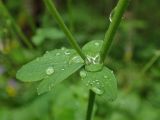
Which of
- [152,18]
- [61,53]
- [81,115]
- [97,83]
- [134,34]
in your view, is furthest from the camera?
[152,18]

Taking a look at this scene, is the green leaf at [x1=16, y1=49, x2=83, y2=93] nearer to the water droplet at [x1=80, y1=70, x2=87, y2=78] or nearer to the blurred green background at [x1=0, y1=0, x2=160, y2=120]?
the water droplet at [x1=80, y1=70, x2=87, y2=78]

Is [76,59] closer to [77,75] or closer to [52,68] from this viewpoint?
[52,68]

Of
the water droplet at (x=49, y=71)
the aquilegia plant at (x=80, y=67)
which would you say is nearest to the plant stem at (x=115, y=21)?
the aquilegia plant at (x=80, y=67)

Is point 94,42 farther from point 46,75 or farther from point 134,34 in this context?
point 134,34

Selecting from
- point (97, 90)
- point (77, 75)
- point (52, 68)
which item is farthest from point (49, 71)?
point (77, 75)

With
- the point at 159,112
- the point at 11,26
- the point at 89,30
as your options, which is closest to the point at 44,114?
the point at 11,26

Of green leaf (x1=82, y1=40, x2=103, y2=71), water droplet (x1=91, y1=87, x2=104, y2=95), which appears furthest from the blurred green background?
water droplet (x1=91, y1=87, x2=104, y2=95)
